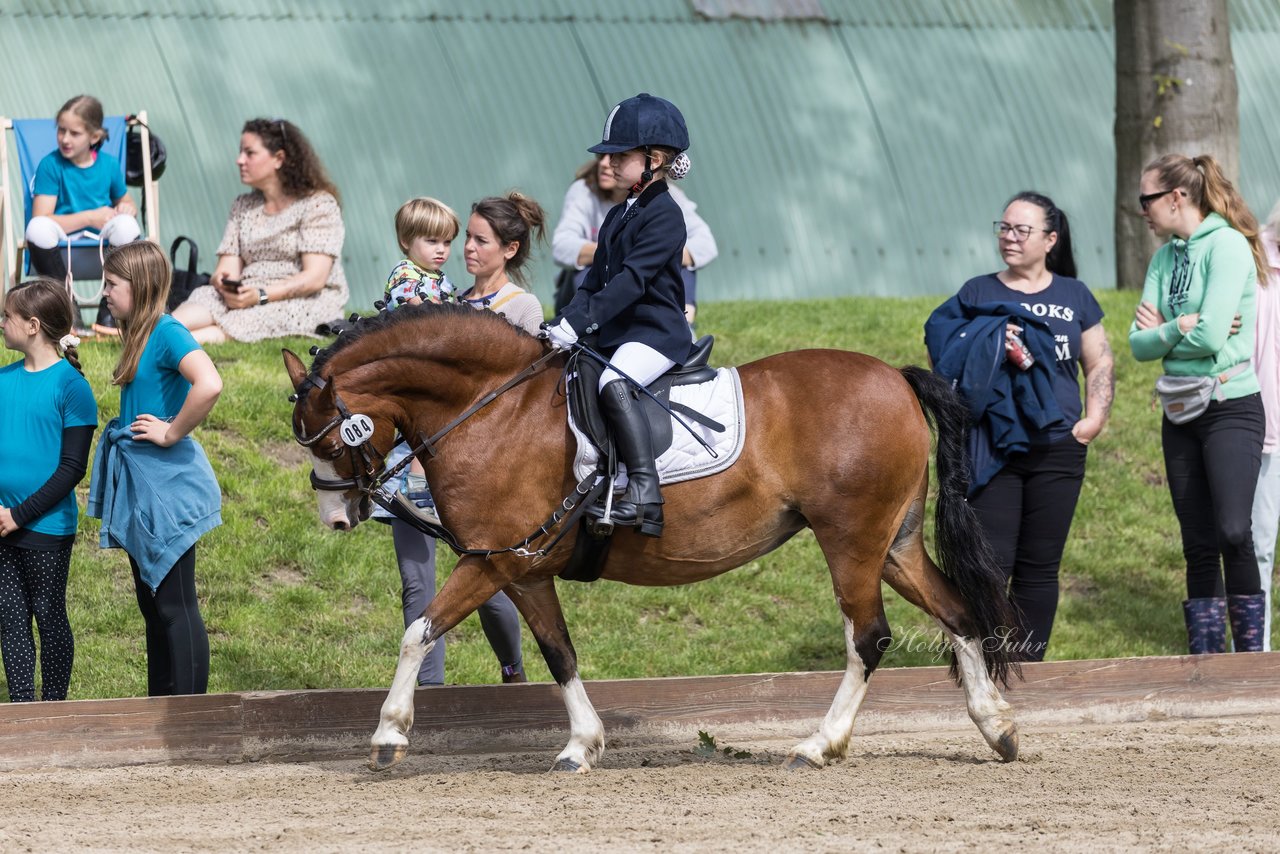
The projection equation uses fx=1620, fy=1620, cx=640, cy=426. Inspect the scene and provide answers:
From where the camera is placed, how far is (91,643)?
24.8 feet

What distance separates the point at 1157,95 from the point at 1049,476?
19.2 feet

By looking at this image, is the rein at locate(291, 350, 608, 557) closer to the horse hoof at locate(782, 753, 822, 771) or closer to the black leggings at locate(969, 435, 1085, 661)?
the horse hoof at locate(782, 753, 822, 771)

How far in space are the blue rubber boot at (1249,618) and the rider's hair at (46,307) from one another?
17.5 ft

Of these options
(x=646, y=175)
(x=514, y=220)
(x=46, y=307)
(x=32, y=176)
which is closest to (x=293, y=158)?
(x=32, y=176)

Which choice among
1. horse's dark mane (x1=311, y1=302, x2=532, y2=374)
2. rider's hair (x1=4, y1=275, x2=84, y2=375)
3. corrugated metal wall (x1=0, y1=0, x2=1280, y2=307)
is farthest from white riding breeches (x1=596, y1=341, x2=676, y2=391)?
corrugated metal wall (x1=0, y1=0, x2=1280, y2=307)

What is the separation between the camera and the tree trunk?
39.5 feet

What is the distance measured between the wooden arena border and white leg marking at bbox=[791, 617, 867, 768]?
0.75 m

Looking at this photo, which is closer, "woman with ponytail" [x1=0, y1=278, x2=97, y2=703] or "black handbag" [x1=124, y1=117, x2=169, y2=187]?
"woman with ponytail" [x1=0, y1=278, x2=97, y2=703]

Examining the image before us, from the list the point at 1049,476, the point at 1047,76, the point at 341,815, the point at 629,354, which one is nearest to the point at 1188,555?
the point at 1049,476

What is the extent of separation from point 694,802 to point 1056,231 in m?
3.33

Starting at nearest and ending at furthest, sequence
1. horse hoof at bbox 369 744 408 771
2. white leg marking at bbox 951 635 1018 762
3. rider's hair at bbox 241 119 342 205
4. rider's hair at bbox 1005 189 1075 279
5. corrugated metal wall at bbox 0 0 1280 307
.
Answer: horse hoof at bbox 369 744 408 771, white leg marking at bbox 951 635 1018 762, rider's hair at bbox 1005 189 1075 279, rider's hair at bbox 241 119 342 205, corrugated metal wall at bbox 0 0 1280 307

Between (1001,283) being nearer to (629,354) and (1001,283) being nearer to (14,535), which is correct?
(629,354)

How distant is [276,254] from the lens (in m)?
9.67

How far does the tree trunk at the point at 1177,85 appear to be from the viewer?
39.5 ft
